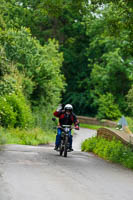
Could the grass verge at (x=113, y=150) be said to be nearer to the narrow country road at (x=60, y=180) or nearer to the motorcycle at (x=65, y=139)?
the narrow country road at (x=60, y=180)

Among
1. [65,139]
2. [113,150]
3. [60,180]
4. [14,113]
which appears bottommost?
[60,180]

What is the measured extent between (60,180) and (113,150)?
635 centimetres

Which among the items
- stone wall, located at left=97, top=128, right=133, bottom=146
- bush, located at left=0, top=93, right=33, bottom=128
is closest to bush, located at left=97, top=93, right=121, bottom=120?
bush, located at left=0, top=93, right=33, bottom=128

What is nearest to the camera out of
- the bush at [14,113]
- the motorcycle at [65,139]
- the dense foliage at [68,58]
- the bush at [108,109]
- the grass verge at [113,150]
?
the grass verge at [113,150]

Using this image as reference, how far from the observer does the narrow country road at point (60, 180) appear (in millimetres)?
8117

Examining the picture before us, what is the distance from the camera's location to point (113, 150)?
15797 mm

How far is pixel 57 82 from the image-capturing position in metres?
34.8

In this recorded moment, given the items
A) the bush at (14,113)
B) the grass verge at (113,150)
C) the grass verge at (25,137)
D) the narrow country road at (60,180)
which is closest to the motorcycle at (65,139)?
the grass verge at (113,150)

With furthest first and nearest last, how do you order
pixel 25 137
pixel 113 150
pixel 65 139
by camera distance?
pixel 25 137 < pixel 113 150 < pixel 65 139

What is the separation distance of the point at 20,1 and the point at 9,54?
25062 mm

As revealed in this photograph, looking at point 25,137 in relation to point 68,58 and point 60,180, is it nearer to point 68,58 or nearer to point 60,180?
point 60,180

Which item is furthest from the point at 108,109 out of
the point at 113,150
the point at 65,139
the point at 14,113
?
the point at 65,139

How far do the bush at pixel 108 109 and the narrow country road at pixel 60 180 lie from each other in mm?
36974

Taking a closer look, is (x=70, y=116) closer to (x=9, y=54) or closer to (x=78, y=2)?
(x=78, y=2)
